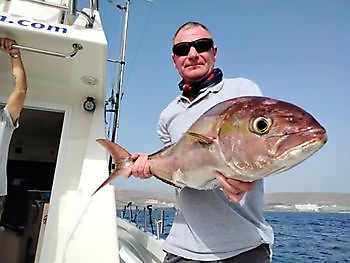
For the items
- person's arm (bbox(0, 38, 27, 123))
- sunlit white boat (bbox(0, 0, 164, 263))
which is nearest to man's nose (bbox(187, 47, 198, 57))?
sunlit white boat (bbox(0, 0, 164, 263))

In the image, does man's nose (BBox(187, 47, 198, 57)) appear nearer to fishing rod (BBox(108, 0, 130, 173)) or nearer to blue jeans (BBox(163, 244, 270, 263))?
blue jeans (BBox(163, 244, 270, 263))

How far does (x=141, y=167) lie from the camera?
1595 millimetres

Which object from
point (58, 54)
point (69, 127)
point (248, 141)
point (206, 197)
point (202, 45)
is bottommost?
point (206, 197)

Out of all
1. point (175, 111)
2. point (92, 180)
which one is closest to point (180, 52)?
point (175, 111)

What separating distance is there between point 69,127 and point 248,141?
2.78 meters

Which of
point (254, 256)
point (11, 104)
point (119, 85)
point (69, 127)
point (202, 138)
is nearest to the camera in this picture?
point (202, 138)

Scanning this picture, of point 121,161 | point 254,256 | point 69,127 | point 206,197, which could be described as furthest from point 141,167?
point 69,127

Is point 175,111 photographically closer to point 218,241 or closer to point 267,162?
point 218,241

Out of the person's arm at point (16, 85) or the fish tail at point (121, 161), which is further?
the person's arm at point (16, 85)

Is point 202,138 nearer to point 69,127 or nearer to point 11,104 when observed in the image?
point 11,104

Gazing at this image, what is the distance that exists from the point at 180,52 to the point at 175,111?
1.01ft

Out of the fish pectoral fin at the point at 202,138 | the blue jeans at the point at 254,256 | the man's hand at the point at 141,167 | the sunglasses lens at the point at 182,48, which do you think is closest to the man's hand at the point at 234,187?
the fish pectoral fin at the point at 202,138

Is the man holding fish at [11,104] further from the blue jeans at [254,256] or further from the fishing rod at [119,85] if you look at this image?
the blue jeans at [254,256]

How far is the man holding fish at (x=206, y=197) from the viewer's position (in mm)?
1376
